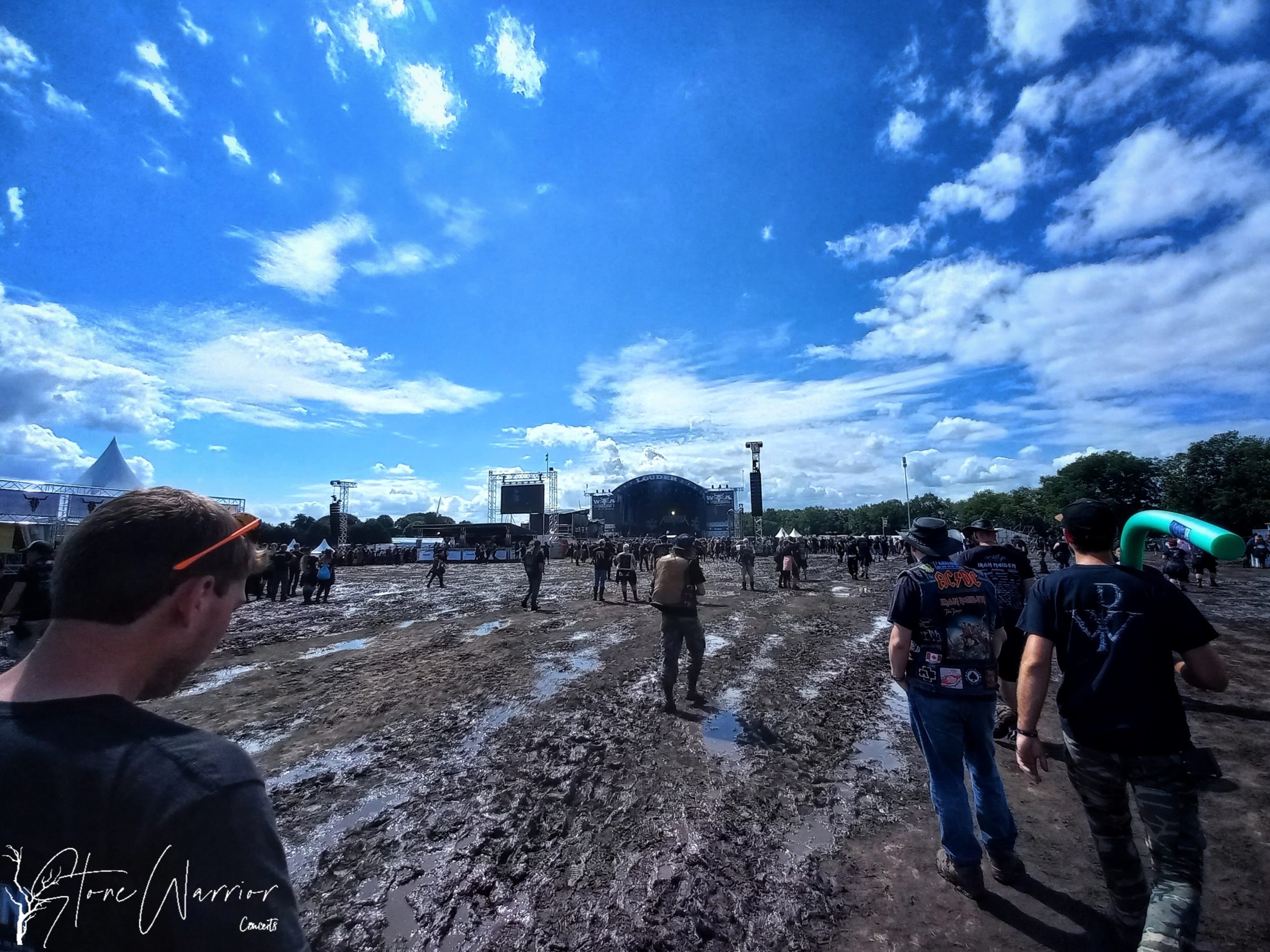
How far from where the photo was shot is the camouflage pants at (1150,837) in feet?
7.62

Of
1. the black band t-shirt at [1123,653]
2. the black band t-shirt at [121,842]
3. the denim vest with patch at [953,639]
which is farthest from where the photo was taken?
the denim vest with patch at [953,639]

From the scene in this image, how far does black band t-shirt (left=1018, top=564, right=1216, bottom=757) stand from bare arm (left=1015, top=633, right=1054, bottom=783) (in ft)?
0.23

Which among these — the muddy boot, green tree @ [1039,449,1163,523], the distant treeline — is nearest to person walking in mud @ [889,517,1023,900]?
the muddy boot

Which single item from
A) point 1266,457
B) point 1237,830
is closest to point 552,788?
point 1237,830

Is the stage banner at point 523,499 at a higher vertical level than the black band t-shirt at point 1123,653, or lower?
higher

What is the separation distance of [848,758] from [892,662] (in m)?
2.56

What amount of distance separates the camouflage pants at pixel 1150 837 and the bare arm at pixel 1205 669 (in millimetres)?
366

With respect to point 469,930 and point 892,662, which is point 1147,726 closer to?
point 892,662

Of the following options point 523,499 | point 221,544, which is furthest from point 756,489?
point 221,544

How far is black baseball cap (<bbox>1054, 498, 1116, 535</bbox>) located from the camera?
2789 mm

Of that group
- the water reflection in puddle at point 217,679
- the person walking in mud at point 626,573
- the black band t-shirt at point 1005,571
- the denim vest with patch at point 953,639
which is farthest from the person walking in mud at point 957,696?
the person walking in mud at point 626,573

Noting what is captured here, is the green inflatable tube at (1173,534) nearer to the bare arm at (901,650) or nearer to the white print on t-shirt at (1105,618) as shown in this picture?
the white print on t-shirt at (1105,618)

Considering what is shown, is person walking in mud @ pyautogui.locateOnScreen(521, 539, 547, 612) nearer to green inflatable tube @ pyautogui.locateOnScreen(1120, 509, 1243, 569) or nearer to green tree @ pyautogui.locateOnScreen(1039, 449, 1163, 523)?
green inflatable tube @ pyautogui.locateOnScreen(1120, 509, 1243, 569)

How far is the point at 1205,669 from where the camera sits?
8.30 ft
